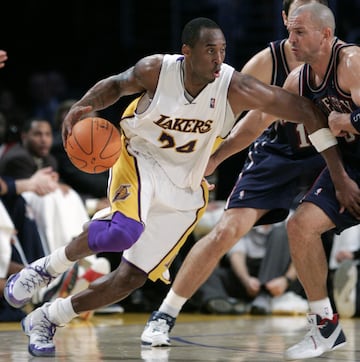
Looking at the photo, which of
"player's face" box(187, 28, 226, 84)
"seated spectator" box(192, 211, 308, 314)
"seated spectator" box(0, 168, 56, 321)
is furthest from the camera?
"seated spectator" box(192, 211, 308, 314)

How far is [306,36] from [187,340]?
206 cm

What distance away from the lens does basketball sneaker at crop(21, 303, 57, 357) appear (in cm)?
480

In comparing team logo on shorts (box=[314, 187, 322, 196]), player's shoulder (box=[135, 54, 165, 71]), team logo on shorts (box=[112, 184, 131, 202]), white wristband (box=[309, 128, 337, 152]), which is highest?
player's shoulder (box=[135, 54, 165, 71])

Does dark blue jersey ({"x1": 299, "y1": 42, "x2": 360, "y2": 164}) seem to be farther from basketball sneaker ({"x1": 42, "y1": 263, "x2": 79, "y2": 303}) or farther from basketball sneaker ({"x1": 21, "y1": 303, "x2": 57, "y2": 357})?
basketball sneaker ({"x1": 42, "y1": 263, "x2": 79, "y2": 303})

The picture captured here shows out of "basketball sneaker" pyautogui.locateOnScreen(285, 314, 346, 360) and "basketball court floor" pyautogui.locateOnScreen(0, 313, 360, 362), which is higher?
"basketball sneaker" pyautogui.locateOnScreen(285, 314, 346, 360)

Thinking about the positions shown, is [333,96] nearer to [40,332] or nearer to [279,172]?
[279,172]

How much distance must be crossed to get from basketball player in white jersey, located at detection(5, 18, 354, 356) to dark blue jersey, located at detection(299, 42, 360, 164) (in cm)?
10

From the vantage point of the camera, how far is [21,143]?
7867 mm

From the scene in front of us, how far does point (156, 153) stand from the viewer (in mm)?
5008

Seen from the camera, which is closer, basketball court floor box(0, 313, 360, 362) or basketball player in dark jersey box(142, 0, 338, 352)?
basketball court floor box(0, 313, 360, 362)

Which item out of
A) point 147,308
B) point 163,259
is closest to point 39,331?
point 163,259

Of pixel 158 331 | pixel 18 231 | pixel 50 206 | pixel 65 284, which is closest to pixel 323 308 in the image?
pixel 158 331

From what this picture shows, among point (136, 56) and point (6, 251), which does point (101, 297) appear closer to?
point (6, 251)

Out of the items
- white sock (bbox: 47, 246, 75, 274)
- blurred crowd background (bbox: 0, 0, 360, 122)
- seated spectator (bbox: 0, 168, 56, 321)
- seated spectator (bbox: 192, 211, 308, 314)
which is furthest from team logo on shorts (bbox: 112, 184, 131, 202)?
blurred crowd background (bbox: 0, 0, 360, 122)
